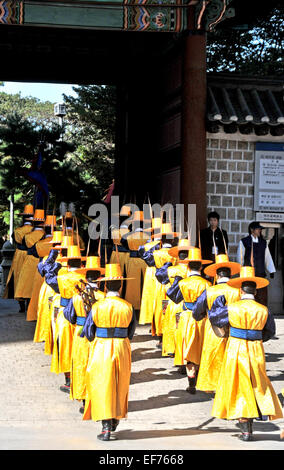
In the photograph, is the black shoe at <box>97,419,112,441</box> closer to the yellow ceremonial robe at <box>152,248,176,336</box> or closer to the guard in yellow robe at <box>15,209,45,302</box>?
the yellow ceremonial robe at <box>152,248,176,336</box>

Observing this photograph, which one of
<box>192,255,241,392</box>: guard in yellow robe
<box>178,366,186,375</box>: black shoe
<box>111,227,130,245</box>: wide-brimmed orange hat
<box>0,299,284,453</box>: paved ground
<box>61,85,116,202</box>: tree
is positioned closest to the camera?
<box>0,299,284,453</box>: paved ground

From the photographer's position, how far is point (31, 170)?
17.7 meters

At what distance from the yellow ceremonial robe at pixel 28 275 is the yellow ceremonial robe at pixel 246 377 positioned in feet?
22.1

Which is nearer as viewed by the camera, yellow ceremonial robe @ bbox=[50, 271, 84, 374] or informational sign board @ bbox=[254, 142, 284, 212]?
yellow ceremonial robe @ bbox=[50, 271, 84, 374]

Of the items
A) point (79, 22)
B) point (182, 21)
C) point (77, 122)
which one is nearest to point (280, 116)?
point (182, 21)

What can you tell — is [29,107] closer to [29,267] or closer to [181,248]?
[29,267]

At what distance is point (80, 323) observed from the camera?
23.4ft

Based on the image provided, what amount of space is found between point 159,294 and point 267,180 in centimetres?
364

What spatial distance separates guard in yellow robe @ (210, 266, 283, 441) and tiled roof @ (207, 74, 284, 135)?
250 inches

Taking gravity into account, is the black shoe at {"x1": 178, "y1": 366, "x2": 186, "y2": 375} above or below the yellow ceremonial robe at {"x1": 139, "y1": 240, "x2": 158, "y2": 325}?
below

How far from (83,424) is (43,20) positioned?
7688 mm

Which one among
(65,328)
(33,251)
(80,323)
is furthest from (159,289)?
(80,323)

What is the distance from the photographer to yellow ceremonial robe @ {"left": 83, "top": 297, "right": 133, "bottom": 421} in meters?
6.16

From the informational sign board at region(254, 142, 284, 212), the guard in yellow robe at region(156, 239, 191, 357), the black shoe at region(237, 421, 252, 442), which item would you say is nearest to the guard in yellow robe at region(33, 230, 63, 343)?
the guard in yellow robe at region(156, 239, 191, 357)
